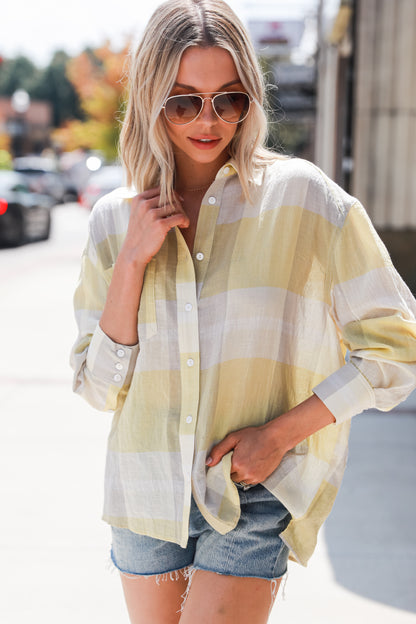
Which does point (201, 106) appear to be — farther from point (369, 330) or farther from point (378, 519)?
point (378, 519)

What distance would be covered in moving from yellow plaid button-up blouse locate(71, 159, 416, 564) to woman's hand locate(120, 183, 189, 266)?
2.6 inches

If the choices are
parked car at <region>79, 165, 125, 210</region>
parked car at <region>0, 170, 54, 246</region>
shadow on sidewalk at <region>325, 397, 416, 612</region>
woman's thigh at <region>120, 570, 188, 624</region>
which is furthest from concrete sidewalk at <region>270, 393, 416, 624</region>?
parked car at <region>79, 165, 125, 210</region>

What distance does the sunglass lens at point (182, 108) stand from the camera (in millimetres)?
1757

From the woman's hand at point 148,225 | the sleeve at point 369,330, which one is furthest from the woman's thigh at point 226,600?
the woman's hand at point 148,225

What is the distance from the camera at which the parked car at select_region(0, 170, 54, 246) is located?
1702 centimetres

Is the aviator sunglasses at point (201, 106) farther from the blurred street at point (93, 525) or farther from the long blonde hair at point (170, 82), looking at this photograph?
the blurred street at point (93, 525)

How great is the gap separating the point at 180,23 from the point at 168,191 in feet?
1.14

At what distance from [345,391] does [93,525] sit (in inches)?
106

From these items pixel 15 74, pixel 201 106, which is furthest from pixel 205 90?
pixel 15 74

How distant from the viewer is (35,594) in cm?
344

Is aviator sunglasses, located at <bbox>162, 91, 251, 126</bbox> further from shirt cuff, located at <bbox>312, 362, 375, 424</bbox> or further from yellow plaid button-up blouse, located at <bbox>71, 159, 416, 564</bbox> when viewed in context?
shirt cuff, located at <bbox>312, 362, 375, 424</bbox>

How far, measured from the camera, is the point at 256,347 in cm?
173

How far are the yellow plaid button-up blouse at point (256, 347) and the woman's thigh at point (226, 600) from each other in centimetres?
10

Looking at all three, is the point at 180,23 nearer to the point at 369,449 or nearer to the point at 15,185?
the point at 369,449
